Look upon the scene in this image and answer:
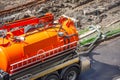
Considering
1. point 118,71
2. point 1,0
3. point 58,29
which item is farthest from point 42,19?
point 1,0

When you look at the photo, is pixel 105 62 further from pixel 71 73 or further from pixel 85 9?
pixel 85 9

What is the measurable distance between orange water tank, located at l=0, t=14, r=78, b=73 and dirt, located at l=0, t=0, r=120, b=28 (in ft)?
20.9

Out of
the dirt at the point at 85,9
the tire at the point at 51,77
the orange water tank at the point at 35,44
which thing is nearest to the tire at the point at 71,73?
the tire at the point at 51,77

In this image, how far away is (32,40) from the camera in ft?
44.2

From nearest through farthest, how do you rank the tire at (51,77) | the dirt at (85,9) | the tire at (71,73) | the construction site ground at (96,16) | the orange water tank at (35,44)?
the orange water tank at (35,44) → the tire at (51,77) → the tire at (71,73) → the construction site ground at (96,16) → the dirt at (85,9)

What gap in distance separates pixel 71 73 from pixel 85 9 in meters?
8.40

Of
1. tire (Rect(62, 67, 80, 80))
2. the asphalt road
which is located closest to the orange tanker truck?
tire (Rect(62, 67, 80, 80))

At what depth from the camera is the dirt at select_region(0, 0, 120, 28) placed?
21170 mm

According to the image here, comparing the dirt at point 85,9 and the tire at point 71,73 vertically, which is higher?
the dirt at point 85,9

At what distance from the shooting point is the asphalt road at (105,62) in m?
15.7

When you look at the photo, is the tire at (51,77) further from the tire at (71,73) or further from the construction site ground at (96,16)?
the construction site ground at (96,16)

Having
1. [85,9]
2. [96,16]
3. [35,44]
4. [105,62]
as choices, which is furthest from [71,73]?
[85,9]

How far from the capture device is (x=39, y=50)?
13602 millimetres

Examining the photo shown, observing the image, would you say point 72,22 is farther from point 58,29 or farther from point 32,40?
point 32,40
